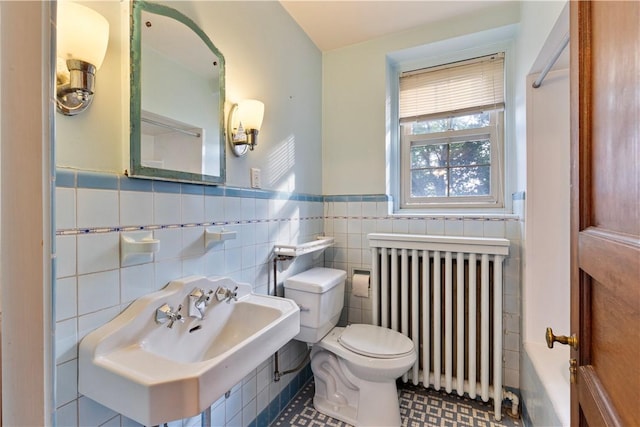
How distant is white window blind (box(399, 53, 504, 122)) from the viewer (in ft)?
6.31

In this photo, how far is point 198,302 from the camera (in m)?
1.06

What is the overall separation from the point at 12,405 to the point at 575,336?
0.97m

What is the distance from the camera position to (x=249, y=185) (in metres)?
1.42

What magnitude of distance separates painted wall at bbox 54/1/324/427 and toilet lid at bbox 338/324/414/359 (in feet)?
1.26

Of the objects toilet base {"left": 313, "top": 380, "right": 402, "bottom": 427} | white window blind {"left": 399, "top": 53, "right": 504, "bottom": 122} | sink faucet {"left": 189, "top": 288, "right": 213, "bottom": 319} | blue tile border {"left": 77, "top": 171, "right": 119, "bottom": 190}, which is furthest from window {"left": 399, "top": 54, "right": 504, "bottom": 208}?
blue tile border {"left": 77, "top": 171, "right": 119, "bottom": 190}

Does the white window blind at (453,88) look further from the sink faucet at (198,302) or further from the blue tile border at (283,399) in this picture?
→ the blue tile border at (283,399)

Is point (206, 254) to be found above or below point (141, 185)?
below

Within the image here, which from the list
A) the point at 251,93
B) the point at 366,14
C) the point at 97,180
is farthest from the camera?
the point at 366,14

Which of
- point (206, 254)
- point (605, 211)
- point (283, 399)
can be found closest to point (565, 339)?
point (605, 211)

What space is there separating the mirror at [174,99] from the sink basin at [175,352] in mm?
430

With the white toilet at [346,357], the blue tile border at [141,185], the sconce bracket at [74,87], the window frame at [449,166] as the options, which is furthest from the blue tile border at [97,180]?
the window frame at [449,166]

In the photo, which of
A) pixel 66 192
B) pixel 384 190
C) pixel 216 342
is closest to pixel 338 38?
pixel 384 190

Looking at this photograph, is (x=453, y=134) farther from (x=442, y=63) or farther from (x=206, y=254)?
(x=206, y=254)

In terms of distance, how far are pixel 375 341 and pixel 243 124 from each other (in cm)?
135
